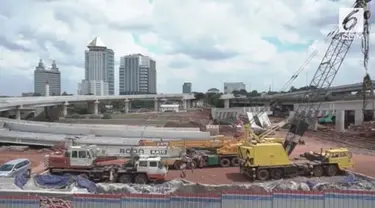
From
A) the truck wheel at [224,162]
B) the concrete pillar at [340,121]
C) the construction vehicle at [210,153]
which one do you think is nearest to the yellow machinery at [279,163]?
the construction vehicle at [210,153]

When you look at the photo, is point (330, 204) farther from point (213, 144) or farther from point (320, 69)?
point (320, 69)

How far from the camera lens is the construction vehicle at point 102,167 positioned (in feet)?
117

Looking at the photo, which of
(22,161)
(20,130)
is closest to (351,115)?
(20,130)

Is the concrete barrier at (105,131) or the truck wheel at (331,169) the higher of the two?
the concrete barrier at (105,131)

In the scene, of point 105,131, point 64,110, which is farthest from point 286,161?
point 64,110

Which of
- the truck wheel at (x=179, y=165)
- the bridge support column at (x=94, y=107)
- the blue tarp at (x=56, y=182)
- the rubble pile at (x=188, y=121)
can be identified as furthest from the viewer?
the bridge support column at (x=94, y=107)

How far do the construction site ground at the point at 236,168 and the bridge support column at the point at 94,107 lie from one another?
322 feet

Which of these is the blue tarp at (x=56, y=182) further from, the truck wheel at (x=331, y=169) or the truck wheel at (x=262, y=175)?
the truck wheel at (x=331, y=169)

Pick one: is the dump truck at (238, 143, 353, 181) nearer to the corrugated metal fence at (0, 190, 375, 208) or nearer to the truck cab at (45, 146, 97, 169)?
the truck cab at (45, 146, 97, 169)

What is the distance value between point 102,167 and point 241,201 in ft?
77.0

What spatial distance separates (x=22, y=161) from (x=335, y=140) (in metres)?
59.1

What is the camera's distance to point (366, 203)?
17391 millimetres

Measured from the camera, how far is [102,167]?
38562mm

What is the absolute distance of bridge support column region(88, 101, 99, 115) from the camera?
177m
